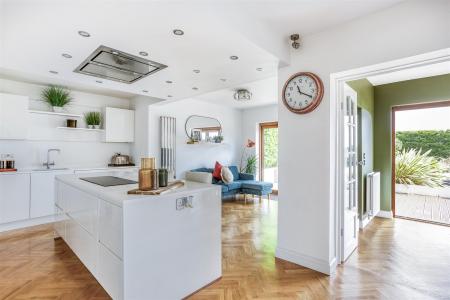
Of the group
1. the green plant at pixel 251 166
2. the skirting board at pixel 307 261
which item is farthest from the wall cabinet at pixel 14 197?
the green plant at pixel 251 166

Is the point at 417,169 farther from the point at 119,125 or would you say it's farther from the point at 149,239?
the point at 119,125

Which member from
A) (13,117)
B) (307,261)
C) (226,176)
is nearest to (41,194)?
(13,117)

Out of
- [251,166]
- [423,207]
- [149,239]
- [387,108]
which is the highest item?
[387,108]

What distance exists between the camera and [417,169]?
13.8ft

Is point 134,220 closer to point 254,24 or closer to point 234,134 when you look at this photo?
point 254,24

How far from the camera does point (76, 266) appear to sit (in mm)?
2408

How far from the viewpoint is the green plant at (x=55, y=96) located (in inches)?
161

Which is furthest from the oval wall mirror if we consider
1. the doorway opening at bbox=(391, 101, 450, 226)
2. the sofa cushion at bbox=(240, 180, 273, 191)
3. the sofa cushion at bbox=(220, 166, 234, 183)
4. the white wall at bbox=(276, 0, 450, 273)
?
the doorway opening at bbox=(391, 101, 450, 226)

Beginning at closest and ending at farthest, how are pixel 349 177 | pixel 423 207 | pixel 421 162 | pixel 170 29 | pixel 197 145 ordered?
pixel 170 29 → pixel 349 177 → pixel 421 162 → pixel 423 207 → pixel 197 145

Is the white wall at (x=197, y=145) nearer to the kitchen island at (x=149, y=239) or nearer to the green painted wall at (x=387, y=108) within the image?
the kitchen island at (x=149, y=239)

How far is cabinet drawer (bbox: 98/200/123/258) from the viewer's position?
1.53m

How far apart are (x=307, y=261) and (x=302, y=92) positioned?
68.8 inches

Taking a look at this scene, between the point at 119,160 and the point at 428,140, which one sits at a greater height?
the point at 428,140

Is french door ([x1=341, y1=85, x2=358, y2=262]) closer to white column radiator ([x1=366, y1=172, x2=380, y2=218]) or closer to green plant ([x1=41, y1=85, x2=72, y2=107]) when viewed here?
white column radiator ([x1=366, y1=172, x2=380, y2=218])
